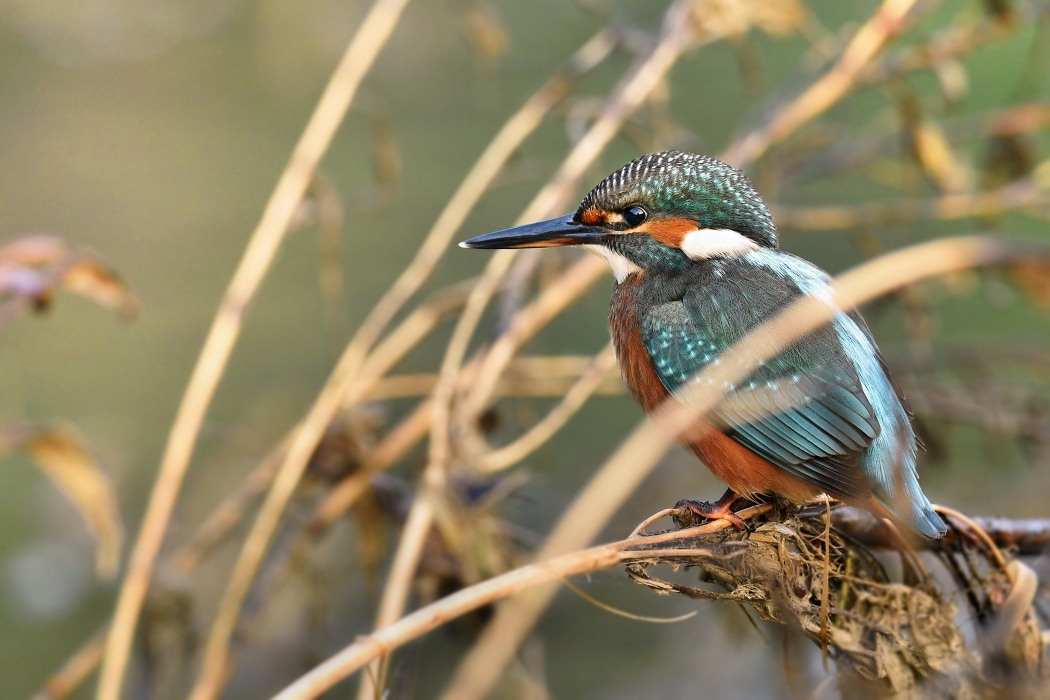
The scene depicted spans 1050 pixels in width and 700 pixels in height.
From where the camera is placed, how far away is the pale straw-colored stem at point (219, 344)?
245cm

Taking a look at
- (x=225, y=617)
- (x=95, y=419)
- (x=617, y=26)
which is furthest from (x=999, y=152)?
(x=95, y=419)

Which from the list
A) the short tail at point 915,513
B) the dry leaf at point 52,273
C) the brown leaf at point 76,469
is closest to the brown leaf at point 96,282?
the dry leaf at point 52,273

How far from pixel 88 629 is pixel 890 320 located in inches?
161

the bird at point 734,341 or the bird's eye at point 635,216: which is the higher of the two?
the bird's eye at point 635,216

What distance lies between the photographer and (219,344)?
2.63 m

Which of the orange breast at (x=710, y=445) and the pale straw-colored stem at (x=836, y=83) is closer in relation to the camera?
the orange breast at (x=710, y=445)

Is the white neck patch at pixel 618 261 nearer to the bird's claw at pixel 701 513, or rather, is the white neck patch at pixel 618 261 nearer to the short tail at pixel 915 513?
the bird's claw at pixel 701 513

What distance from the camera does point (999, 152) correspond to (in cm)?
337

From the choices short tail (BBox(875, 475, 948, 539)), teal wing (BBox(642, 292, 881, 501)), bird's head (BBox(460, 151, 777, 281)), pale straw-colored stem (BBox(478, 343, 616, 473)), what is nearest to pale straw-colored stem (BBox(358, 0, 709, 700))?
pale straw-colored stem (BBox(478, 343, 616, 473))

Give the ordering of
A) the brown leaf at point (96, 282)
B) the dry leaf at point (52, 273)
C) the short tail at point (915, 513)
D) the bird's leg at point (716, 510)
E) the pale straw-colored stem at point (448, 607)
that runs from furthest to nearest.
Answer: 1. the brown leaf at point (96, 282)
2. the dry leaf at point (52, 273)
3. the bird's leg at point (716, 510)
4. the short tail at point (915, 513)
5. the pale straw-colored stem at point (448, 607)

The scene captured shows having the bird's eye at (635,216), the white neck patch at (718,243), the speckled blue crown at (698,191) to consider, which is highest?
the speckled blue crown at (698,191)

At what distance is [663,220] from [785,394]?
0.48 m

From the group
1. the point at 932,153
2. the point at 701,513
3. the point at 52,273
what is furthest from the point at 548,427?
the point at 932,153

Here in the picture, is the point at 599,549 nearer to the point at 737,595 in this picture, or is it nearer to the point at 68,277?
the point at 737,595
